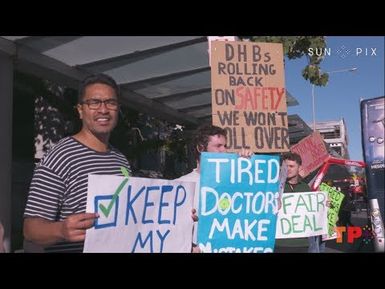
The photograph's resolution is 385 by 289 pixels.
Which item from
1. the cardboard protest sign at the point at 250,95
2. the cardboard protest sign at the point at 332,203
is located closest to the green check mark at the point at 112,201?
→ the cardboard protest sign at the point at 250,95

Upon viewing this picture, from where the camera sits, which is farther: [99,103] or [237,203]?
[237,203]

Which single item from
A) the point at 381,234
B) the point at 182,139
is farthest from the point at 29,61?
the point at 381,234

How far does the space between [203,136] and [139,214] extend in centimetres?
75

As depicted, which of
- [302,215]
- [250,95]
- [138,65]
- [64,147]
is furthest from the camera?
[138,65]

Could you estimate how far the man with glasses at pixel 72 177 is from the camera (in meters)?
2.95

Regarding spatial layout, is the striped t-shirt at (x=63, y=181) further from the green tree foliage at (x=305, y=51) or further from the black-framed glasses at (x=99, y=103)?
the green tree foliage at (x=305, y=51)

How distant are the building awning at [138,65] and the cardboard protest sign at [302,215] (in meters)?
0.83

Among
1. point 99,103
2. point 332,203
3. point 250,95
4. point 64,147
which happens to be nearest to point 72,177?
point 64,147

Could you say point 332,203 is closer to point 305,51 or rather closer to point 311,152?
point 311,152

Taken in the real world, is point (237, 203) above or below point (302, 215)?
above

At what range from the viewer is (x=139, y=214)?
338 cm

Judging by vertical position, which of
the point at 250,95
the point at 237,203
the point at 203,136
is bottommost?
the point at 237,203

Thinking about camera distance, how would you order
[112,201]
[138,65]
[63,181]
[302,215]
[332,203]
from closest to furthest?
[63,181]
[112,201]
[302,215]
[332,203]
[138,65]
